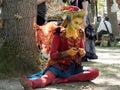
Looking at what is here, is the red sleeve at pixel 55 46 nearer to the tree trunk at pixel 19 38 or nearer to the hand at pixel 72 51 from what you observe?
the hand at pixel 72 51

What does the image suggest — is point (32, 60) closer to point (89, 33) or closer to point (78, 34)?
point (78, 34)

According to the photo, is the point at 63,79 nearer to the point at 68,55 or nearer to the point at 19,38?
the point at 68,55

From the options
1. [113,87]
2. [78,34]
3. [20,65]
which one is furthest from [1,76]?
[113,87]

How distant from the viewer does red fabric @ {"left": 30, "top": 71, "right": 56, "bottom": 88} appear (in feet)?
16.3

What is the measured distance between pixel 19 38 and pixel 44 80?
40.6 inches

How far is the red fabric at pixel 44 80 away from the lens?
4.95m

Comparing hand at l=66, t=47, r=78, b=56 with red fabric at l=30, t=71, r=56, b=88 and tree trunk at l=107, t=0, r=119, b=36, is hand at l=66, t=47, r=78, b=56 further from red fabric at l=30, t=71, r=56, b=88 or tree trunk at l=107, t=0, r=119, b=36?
tree trunk at l=107, t=0, r=119, b=36

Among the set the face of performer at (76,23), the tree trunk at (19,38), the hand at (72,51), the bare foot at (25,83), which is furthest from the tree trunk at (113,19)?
the bare foot at (25,83)

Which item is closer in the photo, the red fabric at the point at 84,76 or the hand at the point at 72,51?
the hand at the point at 72,51

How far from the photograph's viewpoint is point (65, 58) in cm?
546

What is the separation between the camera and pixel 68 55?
17.6ft

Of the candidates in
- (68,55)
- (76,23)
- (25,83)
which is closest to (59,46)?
(68,55)

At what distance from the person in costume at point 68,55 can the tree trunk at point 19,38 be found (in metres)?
0.47

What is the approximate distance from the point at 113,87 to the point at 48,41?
1.26 m
